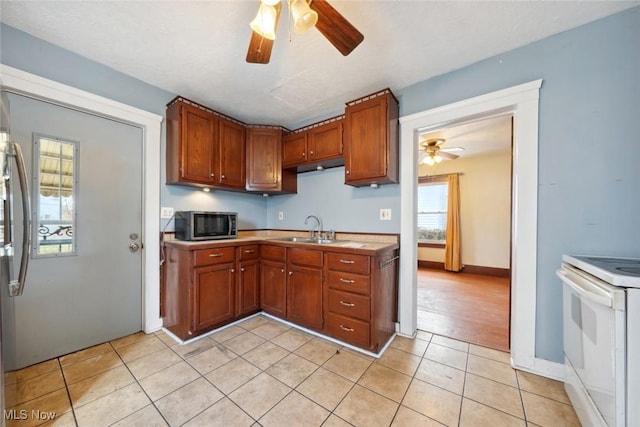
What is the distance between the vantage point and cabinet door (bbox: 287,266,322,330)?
2215 mm

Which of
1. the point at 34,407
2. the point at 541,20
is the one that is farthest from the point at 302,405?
the point at 541,20

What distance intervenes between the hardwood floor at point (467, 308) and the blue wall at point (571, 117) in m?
0.64

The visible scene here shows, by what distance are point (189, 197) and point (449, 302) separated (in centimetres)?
362

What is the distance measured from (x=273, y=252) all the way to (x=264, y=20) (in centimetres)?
200

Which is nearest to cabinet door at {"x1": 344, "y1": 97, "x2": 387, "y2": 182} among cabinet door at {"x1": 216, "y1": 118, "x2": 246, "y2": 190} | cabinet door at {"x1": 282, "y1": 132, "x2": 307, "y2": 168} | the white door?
cabinet door at {"x1": 282, "y1": 132, "x2": 307, "y2": 168}

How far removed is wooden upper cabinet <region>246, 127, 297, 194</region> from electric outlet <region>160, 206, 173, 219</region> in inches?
34.8

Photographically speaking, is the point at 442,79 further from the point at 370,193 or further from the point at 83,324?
the point at 83,324

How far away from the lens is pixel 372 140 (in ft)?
7.27

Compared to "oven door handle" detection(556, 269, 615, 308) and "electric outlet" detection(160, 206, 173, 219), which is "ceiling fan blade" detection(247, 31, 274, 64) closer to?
"electric outlet" detection(160, 206, 173, 219)

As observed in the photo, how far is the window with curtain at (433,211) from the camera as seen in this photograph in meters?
5.30

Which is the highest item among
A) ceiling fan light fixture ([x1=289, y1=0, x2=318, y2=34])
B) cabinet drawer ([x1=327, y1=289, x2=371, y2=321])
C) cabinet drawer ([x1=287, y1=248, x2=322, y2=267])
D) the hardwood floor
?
A: ceiling fan light fixture ([x1=289, y1=0, x2=318, y2=34])

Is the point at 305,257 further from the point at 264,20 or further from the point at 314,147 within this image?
the point at 264,20

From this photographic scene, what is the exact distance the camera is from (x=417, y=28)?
5.24 ft

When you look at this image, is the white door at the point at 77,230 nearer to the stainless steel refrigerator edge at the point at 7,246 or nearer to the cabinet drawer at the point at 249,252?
the stainless steel refrigerator edge at the point at 7,246
